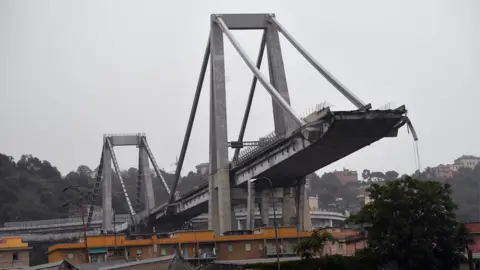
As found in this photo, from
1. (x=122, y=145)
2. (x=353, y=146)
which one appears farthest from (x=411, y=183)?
(x=122, y=145)

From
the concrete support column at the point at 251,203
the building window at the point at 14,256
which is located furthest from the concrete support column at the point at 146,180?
the building window at the point at 14,256

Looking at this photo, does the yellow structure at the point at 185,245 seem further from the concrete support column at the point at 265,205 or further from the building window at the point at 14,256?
the concrete support column at the point at 265,205

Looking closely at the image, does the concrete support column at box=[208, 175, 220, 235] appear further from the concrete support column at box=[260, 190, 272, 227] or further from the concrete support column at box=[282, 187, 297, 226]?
the concrete support column at box=[282, 187, 297, 226]

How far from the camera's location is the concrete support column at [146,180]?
172 metres

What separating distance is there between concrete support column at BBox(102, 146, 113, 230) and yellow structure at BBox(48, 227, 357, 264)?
76743 millimetres

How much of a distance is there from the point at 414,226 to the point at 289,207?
115 ft

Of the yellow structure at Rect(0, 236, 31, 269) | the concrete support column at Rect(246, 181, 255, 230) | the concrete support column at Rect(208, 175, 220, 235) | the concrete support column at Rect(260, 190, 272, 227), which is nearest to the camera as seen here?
the yellow structure at Rect(0, 236, 31, 269)

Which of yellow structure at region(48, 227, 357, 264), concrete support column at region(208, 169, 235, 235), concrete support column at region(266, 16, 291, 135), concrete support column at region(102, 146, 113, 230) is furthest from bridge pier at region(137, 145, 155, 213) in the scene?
yellow structure at region(48, 227, 357, 264)

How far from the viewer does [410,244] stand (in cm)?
6919

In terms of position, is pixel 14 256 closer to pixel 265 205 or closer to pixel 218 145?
pixel 218 145

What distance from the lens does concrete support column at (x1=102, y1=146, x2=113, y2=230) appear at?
163212mm

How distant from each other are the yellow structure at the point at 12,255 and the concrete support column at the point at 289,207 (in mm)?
33249

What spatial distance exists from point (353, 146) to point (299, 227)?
67.6 feet

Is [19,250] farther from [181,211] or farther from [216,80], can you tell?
[181,211]
